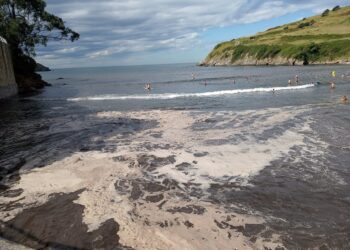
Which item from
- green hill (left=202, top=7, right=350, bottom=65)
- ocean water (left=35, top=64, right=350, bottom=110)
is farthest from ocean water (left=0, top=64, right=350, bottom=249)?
green hill (left=202, top=7, right=350, bottom=65)

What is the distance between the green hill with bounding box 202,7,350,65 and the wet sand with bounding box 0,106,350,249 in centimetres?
9872

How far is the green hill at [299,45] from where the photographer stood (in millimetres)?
114875

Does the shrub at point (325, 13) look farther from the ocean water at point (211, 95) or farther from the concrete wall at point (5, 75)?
the concrete wall at point (5, 75)

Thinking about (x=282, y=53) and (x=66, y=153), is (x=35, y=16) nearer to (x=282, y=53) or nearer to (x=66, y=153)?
(x=66, y=153)

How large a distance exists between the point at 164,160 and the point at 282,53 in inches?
4701

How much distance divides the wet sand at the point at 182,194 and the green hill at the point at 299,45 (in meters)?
98.7

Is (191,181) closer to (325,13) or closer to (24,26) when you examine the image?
(24,26)

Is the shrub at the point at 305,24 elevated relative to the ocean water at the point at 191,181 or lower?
elevated

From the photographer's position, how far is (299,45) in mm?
124625

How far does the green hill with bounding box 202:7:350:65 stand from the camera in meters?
115

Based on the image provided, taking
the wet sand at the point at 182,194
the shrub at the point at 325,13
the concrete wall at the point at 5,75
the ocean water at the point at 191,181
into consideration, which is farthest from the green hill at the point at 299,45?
Answer: the wet sand at the point at 182,194

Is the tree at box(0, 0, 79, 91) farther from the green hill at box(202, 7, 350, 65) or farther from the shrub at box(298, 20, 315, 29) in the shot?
the shrub at box(298, 20, 315, 29)

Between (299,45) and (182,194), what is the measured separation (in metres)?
121

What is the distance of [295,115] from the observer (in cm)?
2700
